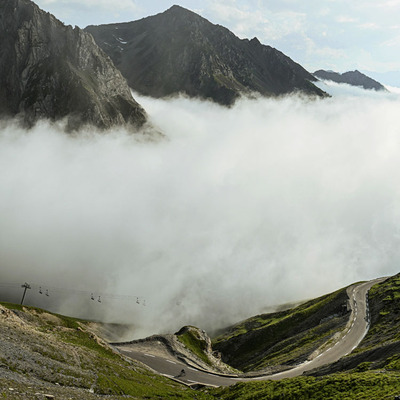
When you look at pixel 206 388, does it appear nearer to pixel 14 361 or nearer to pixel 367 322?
pixel 14 361

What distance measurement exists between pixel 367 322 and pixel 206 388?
196 feet

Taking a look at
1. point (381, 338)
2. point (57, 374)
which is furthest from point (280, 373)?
point (57, 374)

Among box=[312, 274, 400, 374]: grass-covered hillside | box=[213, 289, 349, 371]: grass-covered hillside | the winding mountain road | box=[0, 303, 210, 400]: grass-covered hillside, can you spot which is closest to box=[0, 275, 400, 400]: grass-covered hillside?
box=[0, 303, 210, 400]: grass-covered hillside

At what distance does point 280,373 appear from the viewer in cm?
8394

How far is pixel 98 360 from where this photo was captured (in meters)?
61.8

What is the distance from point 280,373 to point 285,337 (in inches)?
2590

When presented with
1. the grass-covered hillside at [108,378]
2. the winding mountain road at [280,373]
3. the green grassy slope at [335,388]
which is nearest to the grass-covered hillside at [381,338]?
the grass-covered hillside at [108,378]

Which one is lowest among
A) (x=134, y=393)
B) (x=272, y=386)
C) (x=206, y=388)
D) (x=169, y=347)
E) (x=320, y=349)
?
(x=169, y=347)

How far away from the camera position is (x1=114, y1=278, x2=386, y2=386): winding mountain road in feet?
278

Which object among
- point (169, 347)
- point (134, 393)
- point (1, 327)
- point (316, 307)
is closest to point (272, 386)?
point (134, 393)

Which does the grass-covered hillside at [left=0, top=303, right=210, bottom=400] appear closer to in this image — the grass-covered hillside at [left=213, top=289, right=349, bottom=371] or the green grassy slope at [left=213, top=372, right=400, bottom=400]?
the green grassy slope at [left=213, top=372, right=400, bottom=400]

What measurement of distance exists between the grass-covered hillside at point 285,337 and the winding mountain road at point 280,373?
4.04 metres

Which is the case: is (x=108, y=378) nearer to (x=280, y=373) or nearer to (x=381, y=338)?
(x=280, y=373)

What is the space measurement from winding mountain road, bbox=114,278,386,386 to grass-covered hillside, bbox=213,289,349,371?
4041 mm
